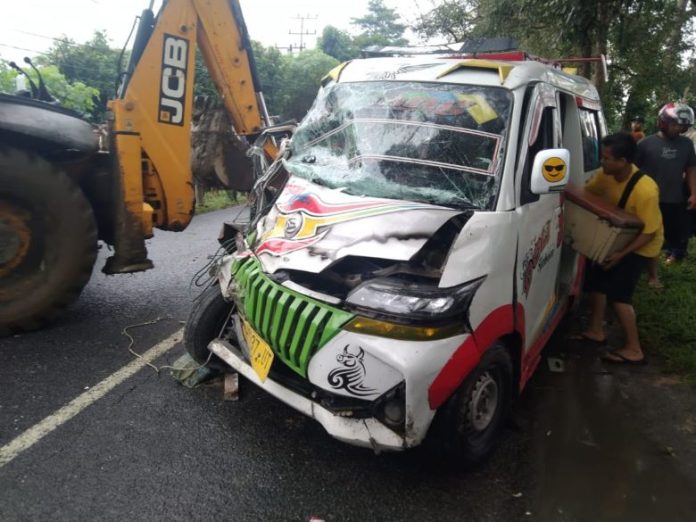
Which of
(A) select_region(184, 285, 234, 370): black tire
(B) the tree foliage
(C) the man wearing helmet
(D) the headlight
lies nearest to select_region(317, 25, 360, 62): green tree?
(B) the tree foliage

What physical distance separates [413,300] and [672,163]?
15.8 feet

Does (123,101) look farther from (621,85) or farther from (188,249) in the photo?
(621,85)

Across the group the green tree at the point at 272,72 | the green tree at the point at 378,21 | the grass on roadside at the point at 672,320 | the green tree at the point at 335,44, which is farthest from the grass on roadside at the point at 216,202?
the green tree at the point at 378,21

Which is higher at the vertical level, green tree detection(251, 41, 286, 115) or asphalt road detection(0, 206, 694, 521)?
green tree detection(251, 41, 286, 115)

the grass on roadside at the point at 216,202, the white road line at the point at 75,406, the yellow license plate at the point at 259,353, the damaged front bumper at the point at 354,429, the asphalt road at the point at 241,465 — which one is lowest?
the grass on roadside at the point at 216,202

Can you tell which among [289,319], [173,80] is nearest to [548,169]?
[289,319]

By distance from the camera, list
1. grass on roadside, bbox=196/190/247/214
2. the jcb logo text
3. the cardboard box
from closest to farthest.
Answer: the cardboard box → the jcb logo text → grass on roadside, bbox=196/190/247/214

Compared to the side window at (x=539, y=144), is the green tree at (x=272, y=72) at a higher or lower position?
higher

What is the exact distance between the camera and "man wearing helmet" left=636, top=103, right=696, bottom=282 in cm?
561

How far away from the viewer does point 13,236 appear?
4020 mm

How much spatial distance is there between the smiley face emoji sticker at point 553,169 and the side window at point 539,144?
0.16m

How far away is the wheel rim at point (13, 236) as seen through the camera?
398cm

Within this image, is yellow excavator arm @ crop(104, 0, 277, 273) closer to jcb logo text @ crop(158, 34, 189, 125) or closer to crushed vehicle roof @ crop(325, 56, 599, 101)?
jcb logo text @ crop(158, 34, 189, 125)

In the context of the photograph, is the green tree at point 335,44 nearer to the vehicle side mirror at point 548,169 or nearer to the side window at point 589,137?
the side window at point 589,137
